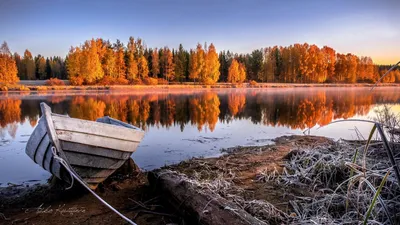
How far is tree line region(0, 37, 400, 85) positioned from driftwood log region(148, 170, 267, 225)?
194 ft

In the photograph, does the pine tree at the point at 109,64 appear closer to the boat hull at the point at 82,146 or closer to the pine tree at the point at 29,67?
the pine tree at the point at 29,67

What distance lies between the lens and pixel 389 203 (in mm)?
3814

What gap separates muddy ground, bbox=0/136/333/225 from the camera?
14.9ft

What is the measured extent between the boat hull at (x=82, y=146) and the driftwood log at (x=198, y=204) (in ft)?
3.67

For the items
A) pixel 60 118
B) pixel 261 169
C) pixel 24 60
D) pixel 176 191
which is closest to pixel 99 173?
pixel 60 118

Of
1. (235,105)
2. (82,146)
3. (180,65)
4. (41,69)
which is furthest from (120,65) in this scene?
(82,146)

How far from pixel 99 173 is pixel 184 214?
231cm

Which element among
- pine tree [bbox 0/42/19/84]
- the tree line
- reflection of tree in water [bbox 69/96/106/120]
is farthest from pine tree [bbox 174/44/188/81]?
reflection of tree in water [bbox 69/96/106/120]

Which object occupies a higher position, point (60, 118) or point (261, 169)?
point (60, 118)

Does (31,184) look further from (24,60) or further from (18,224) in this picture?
(24,60)

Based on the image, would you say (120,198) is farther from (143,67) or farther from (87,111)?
(143,67)

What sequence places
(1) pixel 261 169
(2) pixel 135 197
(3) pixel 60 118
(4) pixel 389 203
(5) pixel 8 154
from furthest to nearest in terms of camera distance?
(5) pixel 8 154 < (1) pixel 261 169 < (2) pixel 135 197 < (3) pixel 60 118 < (4) pixel 389 203

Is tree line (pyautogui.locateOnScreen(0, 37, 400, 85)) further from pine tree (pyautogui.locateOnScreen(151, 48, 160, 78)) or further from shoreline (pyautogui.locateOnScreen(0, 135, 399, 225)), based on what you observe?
shoreline (pyautogui.locateOnScreen(0, 135, 399, 225))

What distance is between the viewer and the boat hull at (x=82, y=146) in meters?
4.82
